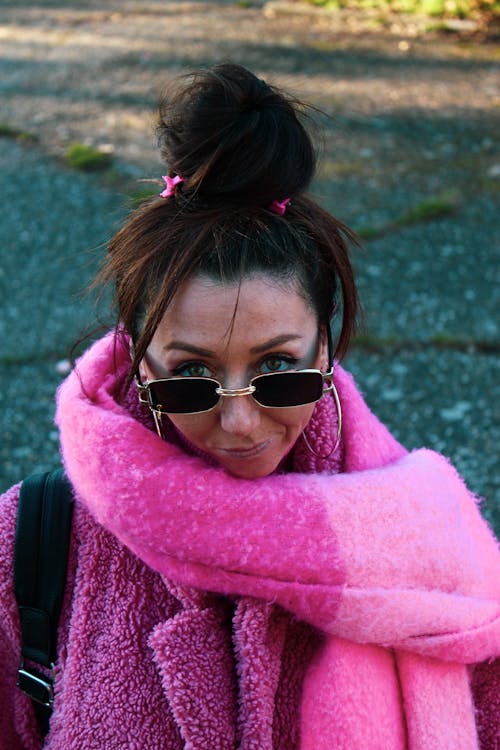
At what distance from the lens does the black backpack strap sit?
5.24 ft

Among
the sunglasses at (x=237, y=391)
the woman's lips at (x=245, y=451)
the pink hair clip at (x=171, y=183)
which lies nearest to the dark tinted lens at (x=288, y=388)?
the sunglasses at (x=237, y=391)

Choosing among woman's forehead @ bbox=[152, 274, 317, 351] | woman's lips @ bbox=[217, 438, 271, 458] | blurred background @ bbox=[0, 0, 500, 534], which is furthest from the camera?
blurred background @ bbox=[0, 0, 500, 534]

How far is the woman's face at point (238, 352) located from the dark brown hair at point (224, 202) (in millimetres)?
25

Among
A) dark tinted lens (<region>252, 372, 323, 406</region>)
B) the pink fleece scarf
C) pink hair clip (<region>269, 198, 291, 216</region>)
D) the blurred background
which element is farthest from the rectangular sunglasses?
the blurred background

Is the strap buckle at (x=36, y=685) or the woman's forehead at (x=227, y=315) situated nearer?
the woman's forehead at (x=227, y=315)

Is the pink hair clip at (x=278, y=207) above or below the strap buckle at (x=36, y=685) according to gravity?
above

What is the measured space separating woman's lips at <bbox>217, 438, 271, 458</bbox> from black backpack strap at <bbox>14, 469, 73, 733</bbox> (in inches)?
14.3

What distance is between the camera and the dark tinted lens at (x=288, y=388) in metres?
1.49

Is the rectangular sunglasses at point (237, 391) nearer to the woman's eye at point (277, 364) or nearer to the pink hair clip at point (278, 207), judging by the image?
the woman's eye at point (277, 364)

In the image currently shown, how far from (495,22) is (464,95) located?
1887 millimetres

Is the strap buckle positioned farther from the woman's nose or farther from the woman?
the woman's nose

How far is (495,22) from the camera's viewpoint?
317 inches

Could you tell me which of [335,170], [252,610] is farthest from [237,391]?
[335,170]

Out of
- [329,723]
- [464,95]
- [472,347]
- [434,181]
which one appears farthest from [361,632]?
[464,95]
